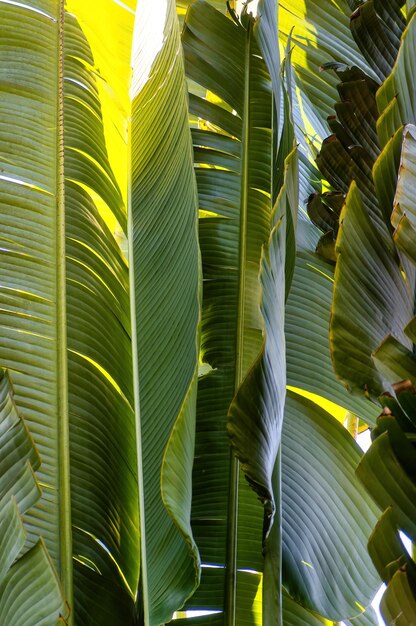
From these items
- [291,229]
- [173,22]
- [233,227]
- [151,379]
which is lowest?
[151,379]

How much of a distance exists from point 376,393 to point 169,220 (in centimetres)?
37

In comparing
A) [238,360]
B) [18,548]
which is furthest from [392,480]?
[238,360]

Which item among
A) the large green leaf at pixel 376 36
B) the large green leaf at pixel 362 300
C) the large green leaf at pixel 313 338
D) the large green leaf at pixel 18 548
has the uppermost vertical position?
the large green leaf at pixel 376 36

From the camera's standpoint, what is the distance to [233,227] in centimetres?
102

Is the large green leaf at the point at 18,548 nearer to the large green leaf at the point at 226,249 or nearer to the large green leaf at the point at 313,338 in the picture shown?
the large green leaf at the point at 226,249

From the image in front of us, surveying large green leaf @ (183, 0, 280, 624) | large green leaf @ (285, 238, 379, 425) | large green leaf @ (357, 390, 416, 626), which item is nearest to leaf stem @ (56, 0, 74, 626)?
large green leaf @ (183, 0, 280, 624)

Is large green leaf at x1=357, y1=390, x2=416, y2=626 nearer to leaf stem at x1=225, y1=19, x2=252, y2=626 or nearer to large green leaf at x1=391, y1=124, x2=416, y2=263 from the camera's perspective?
large green leaf at x1=391, y1=124, x2=416, y2=263

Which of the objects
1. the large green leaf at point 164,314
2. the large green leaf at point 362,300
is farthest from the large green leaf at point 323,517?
the large green leaf at point 362,300

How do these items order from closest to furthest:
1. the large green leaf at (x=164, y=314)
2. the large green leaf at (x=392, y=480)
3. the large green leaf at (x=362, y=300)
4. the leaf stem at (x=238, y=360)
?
the large green leaf at (x=392, y=480) < the large green leaf at (x=362, y=300) < the large green leaf at (x=164, y=314) < the leaf stem at (x=238, y=360)

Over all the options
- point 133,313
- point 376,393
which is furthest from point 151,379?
point 376,393

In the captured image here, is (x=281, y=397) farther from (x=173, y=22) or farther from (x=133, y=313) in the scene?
(x=173, y=22)

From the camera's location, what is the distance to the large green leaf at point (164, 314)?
0.76 meters

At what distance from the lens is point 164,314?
2.80ft

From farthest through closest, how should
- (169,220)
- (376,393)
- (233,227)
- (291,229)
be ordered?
(233,227)
(169,220)
(291,229)
(376,393)
